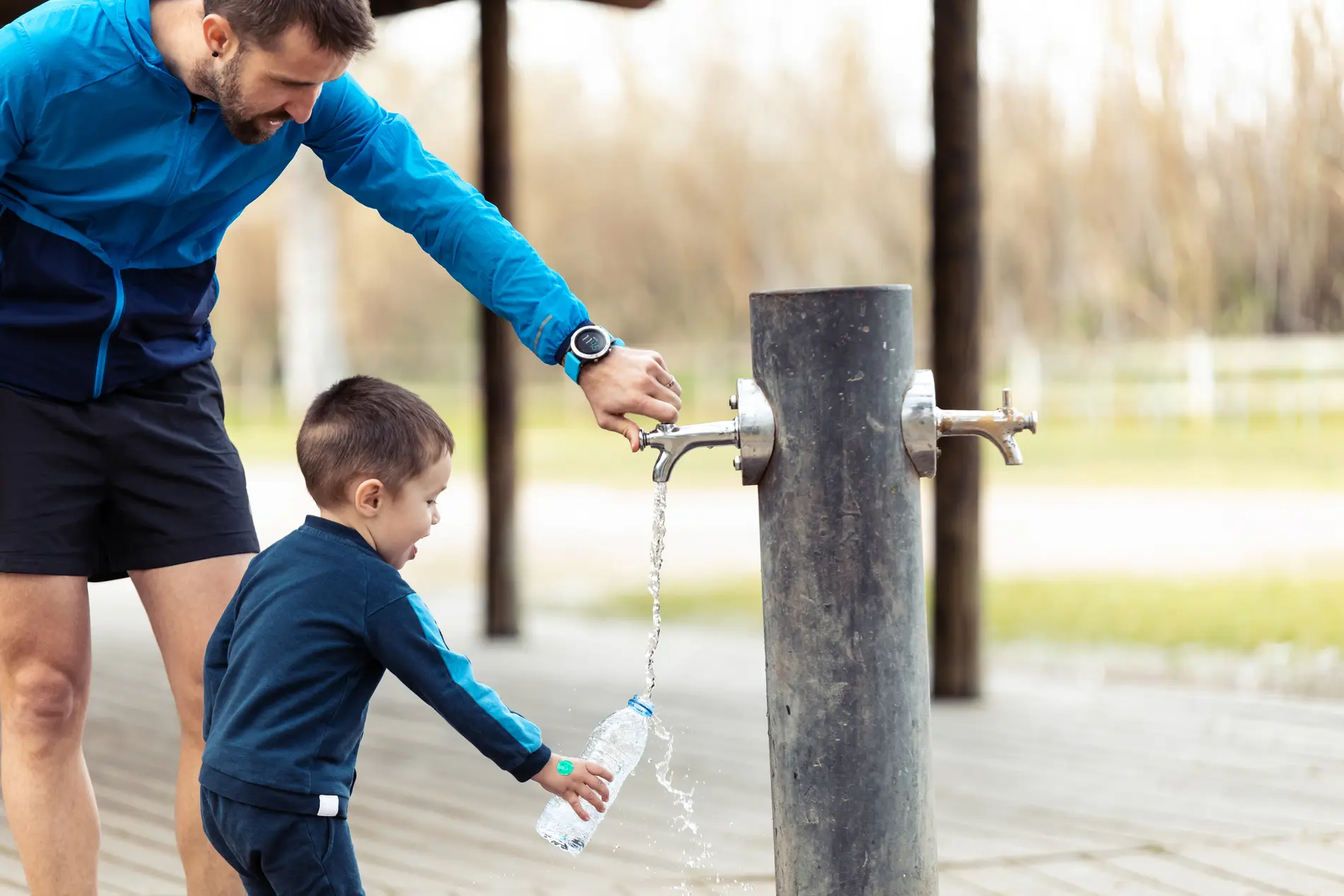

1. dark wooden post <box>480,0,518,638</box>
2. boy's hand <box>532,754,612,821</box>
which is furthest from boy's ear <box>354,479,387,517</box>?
dark wooden post <box>480,0,518,638</box>

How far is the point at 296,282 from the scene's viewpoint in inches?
969

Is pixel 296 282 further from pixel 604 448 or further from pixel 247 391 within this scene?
pixel 604 448

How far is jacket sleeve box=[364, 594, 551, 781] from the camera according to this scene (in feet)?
5.72

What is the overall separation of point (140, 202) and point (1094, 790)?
2.38 meters

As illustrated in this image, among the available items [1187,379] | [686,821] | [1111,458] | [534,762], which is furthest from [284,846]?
[1187,379]

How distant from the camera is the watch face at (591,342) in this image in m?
1.85

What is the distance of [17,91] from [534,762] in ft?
3.21

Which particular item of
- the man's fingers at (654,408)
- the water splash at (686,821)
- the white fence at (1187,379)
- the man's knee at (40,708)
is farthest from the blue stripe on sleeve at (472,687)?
the white fence at (1187,379)

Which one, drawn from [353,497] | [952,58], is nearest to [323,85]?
[353,497]

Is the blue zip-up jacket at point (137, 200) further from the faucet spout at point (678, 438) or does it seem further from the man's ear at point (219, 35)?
the faucet spout at point (678, 438)

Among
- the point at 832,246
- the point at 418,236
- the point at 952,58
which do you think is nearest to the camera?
the point at 418,236

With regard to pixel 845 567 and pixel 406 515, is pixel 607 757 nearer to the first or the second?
pixel 406 515

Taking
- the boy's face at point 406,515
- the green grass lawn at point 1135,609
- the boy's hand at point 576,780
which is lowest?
the green grass lawn at point 1135,609

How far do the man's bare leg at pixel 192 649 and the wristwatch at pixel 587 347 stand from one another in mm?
553
